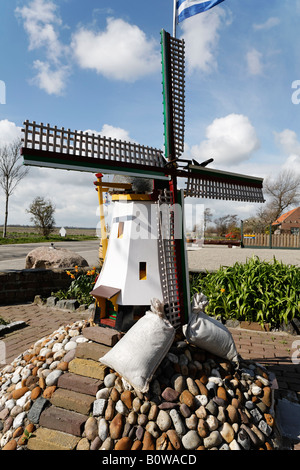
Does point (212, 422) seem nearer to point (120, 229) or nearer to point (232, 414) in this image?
point (232, 414)

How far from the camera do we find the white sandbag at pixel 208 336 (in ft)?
10.2

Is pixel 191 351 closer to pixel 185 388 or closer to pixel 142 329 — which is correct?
pixel 185 388

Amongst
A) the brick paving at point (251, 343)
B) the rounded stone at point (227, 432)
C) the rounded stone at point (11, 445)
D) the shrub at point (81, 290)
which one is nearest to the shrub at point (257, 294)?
the brick paving at point (251, 343)

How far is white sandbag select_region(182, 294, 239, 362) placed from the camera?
3.12m

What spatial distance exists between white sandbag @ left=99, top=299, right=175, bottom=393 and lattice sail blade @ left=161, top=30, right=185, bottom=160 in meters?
1.91

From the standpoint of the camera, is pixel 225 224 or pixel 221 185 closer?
pixel 221 185

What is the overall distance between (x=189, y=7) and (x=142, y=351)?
13.8 ft

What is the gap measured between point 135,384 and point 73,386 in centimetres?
64

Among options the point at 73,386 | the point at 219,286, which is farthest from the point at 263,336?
the point at 73,386

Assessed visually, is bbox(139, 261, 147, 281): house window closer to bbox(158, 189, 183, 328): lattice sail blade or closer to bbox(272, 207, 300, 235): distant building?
bbox(158, 189, 183, 328): lattice sail blade

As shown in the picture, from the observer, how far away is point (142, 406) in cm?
265

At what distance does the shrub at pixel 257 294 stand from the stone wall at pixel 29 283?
3.80 metres

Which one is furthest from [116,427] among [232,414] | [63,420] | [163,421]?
[232,414]

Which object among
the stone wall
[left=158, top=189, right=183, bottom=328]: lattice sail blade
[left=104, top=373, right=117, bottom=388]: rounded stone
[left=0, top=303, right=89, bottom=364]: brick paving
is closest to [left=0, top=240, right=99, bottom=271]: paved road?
the stone wall
